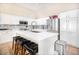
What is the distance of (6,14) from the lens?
1.76m

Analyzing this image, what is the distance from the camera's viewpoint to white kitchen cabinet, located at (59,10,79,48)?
177cm

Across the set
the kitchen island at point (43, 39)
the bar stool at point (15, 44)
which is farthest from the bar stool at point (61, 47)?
the bar stool at point (15, 44)

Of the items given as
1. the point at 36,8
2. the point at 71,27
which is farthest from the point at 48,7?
the point at 71,27

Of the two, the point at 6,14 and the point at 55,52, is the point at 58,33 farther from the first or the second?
the point at 6,14

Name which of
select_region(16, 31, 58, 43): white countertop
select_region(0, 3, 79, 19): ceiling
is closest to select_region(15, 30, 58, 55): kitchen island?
select_region(16, 31, 58, 43): white countertop

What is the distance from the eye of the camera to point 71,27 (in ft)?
5.80

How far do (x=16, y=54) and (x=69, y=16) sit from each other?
883 mm

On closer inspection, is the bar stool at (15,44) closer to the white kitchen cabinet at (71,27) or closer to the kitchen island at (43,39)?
the kitchen island at (43,39)

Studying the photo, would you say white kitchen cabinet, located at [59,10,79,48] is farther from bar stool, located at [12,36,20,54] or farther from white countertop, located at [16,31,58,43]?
bar stool, located at [12,36,20,54]

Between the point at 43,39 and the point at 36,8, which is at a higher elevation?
the point at 36,8

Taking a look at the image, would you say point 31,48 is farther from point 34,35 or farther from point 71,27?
point 71,27

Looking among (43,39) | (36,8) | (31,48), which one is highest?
(36,8)

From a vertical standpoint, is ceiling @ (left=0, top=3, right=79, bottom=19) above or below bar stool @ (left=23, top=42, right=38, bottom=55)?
above
